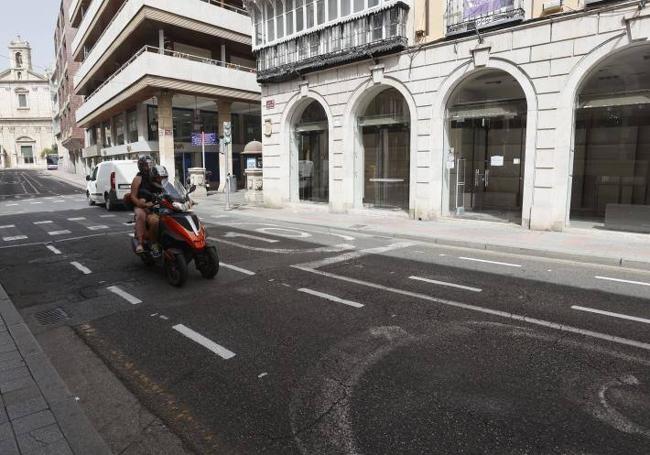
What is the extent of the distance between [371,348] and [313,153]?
1417cm

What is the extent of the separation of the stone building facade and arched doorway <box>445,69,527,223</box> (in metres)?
111

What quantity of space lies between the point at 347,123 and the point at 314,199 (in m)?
3.77

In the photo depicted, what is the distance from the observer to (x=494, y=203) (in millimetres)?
15539

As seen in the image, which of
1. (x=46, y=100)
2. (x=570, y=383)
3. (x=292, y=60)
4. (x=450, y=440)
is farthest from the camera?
(x=46, y=100)

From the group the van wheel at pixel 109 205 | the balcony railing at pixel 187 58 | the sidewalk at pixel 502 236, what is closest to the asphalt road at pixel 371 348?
the sidewalk at pixel 502 236

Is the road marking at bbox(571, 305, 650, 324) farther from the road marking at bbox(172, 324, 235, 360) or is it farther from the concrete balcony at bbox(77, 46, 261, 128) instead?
the concrete balcony at bbox(77, 46, 261, 128)

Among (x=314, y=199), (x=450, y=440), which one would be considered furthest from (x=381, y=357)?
(x=314, y=199)

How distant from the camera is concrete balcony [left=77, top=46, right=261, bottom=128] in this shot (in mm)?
24094

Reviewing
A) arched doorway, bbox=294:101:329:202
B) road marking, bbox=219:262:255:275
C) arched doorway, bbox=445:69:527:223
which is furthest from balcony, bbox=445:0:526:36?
road marking, bbox=219:262:255:275

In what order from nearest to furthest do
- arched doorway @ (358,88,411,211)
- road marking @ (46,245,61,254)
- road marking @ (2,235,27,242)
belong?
road marking @ (46,245,61,254) < road marking @ (2,235,27,242) < arched doorway @ (358,88,411,211)

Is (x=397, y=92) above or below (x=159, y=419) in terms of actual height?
above

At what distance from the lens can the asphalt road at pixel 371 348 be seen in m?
3.00

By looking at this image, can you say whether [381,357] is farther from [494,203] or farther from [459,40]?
[494,203]

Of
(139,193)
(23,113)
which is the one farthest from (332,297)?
(23,113)
